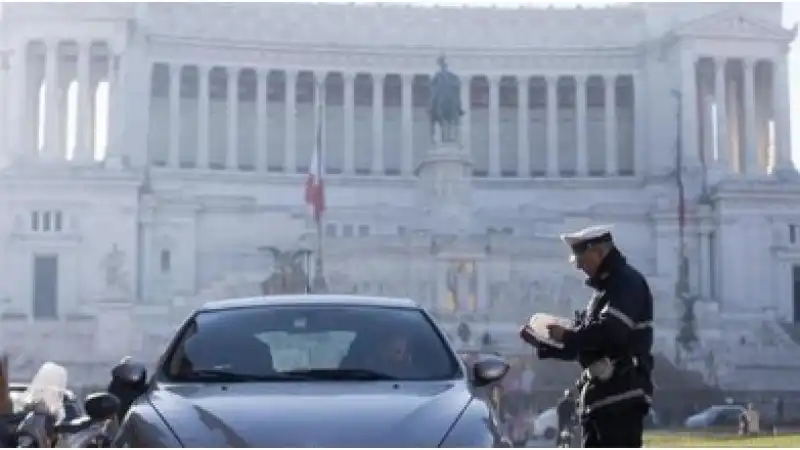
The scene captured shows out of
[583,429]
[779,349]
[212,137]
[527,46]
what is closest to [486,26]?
[527,46]

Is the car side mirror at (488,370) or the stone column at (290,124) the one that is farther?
the stone column at (290,124)

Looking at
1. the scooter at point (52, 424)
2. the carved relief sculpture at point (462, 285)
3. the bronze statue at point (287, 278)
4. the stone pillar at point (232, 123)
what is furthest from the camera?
→ the stone pillar at point (232, 123)

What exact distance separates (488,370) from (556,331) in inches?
23.4

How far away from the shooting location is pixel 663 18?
7450 centimetres

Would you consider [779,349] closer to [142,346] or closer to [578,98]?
[142,346]

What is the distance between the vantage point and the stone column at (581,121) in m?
72.9

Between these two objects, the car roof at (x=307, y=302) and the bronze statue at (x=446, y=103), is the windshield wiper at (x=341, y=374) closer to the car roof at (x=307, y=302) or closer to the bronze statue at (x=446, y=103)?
the car roof at (x=307, y=302)

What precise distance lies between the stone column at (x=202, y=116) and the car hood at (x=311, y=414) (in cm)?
6343

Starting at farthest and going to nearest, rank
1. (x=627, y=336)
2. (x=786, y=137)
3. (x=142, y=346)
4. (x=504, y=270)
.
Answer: (x=786, y=137)
(x=504, y=270)
(x=142, y=346)
(x=627, y=336)

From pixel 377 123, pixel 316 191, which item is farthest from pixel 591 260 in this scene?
pixel 377 123

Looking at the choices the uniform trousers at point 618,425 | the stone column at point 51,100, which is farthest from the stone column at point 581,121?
the uniform trousers at point 618,425

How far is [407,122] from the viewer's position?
73.5 metres

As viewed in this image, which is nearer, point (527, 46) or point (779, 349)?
→ point (779, 349)

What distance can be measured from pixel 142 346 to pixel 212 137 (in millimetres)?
29416
